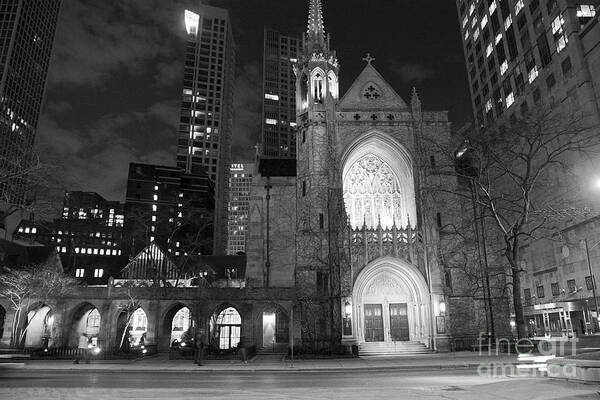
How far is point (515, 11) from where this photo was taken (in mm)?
54000

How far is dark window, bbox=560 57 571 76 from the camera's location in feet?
138

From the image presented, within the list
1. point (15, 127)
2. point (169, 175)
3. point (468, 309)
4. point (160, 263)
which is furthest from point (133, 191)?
point (468, 309)

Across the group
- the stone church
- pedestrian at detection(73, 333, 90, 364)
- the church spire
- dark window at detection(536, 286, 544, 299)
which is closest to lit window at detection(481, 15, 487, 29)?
the church spire

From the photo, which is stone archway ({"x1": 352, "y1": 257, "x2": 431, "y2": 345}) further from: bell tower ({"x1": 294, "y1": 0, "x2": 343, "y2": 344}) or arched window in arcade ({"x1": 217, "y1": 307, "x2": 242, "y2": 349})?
arched window in arcade ({"x1": 217, "y1": 307, "x2": 242, "y2": 349})

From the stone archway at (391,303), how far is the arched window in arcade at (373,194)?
15.4ft

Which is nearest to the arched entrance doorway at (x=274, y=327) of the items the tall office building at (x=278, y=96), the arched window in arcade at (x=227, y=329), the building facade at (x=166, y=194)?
the arched window in arcade at (x=227, y=329)

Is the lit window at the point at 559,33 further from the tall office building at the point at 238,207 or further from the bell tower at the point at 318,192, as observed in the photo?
the tall office building at the point at 238,207

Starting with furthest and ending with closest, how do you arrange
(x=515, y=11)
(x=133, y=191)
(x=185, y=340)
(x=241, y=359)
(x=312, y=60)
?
(x=133, y=191) < (x=515, y=11) < (x=312, y=60) < (x=185, y=340) < (x=241, y=359)

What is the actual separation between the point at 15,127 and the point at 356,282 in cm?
11288

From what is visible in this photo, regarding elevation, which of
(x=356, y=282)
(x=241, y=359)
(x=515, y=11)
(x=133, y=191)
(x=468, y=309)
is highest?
(x=515, y=11)

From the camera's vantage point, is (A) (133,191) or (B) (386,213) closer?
(B) (386,213)

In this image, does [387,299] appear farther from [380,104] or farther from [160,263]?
[160,263]

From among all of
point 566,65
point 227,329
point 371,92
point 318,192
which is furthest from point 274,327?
point 566,65

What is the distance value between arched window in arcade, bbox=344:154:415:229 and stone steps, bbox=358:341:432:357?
9995 mm
